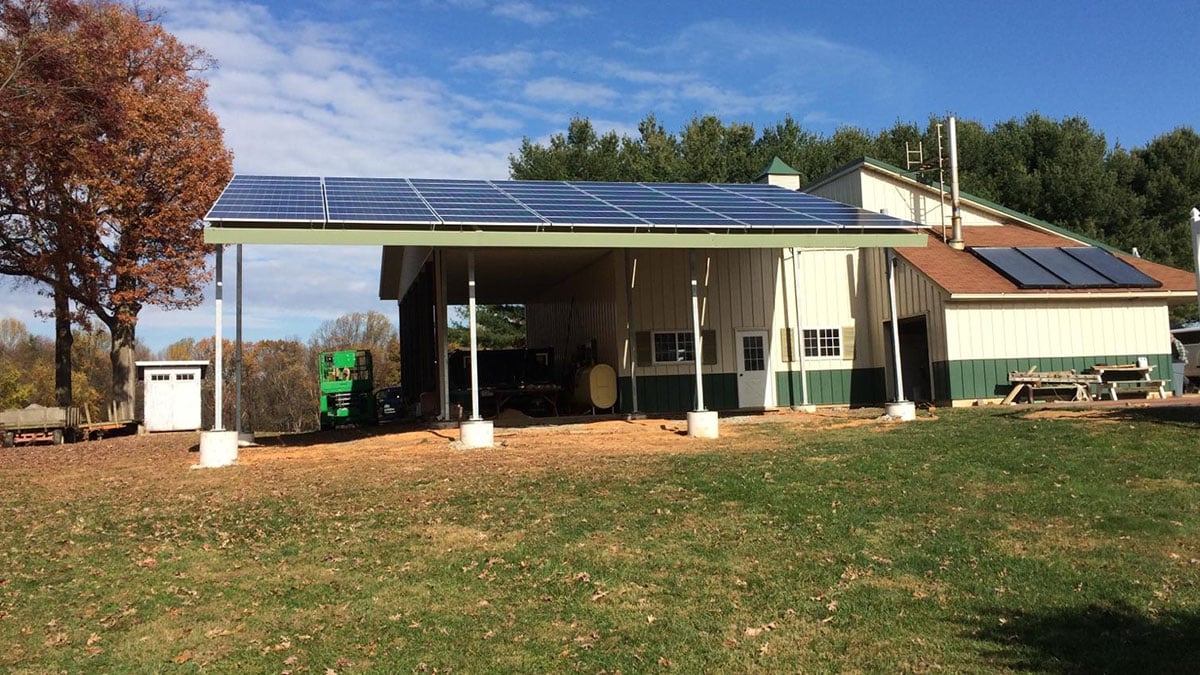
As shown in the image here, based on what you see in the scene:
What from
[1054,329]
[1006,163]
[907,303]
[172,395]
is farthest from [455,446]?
[1006,163]

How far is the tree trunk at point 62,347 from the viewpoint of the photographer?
85.3ft

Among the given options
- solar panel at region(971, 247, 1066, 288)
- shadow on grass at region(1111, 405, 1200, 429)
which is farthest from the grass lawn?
solar panel at region(971, 247, 1066, 288)

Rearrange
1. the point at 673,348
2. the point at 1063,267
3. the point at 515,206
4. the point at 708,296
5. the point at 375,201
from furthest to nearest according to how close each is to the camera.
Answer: the point at 708,296
the point at 673,348
the point at 1063,267
the point at 515,206
the point at 375,201

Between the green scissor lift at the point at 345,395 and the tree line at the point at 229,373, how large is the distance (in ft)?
71.6

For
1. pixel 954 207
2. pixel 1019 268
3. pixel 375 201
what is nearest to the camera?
pixel 375 201

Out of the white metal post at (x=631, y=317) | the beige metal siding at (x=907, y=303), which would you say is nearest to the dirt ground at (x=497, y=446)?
the white metal post at (x=631, y=317)

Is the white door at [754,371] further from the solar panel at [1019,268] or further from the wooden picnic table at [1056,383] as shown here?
the solar panel at [1019,268]

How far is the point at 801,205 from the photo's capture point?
18969mm

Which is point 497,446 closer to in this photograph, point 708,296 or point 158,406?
point 708,296

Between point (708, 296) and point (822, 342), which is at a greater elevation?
point (708, 296)

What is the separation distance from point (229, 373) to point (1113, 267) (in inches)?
1753

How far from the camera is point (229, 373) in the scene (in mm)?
50562

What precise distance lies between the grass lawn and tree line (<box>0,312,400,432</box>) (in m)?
40.7

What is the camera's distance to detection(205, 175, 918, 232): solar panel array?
14469 millimetres
